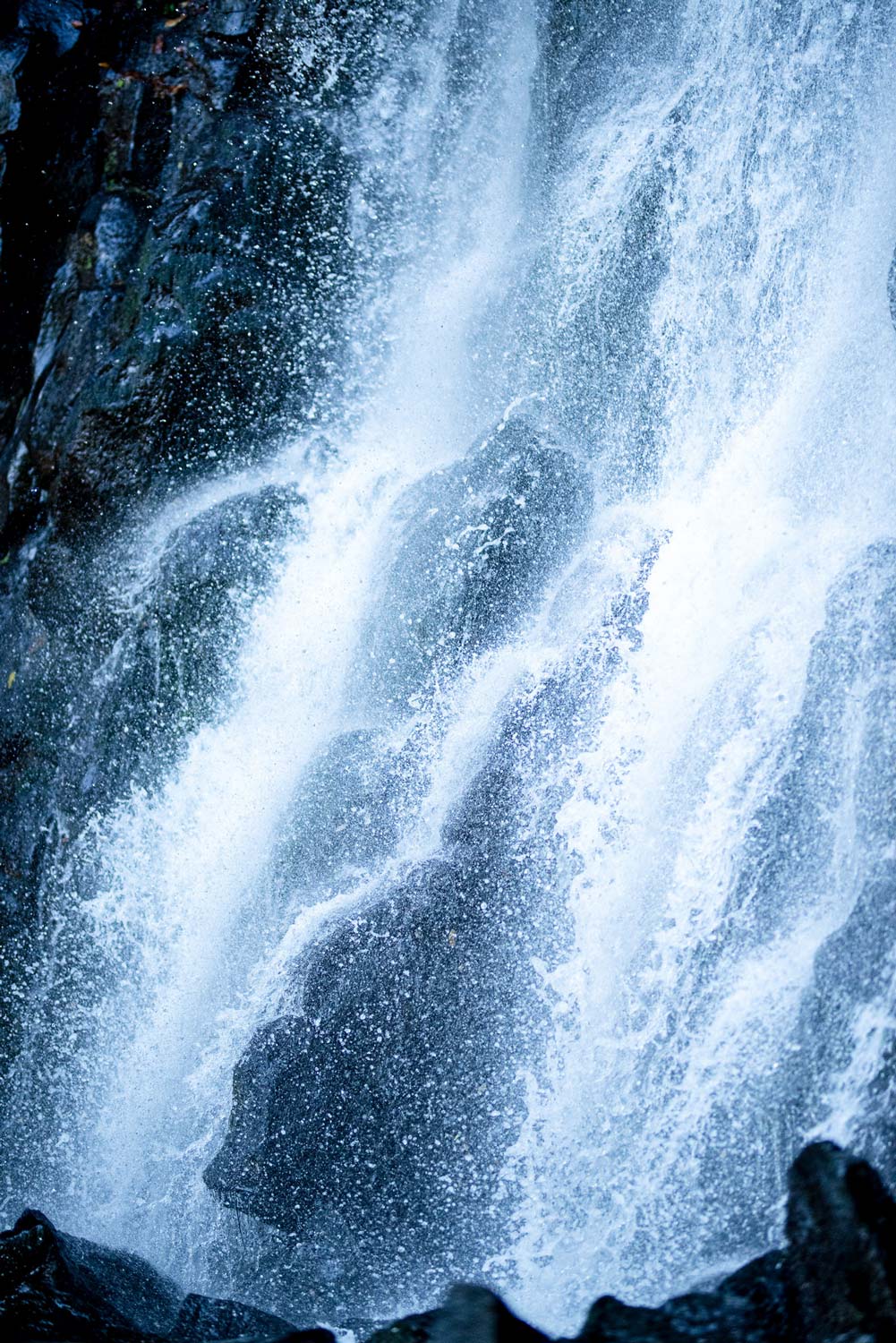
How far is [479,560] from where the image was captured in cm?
466

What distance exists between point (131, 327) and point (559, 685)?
271cm

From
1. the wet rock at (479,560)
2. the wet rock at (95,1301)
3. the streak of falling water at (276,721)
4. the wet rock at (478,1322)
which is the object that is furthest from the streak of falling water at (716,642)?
the wet rock at (95,1301)

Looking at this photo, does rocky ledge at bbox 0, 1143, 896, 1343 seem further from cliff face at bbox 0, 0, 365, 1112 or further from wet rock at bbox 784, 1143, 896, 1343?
cliff face at bbox 0, 0, 365, 1112

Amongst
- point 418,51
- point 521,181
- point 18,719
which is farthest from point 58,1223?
point 418,51

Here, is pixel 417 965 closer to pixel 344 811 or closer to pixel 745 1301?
pixel 344 811

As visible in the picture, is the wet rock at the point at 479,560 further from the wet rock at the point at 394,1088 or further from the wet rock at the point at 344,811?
the wet rock at the point at 394,1088

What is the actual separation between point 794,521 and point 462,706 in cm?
180

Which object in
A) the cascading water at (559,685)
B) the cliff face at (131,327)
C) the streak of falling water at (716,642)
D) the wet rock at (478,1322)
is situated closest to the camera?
the wet rock at (478,1322)

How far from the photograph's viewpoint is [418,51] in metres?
4.64

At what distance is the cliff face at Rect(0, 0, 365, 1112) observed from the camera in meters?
4.52

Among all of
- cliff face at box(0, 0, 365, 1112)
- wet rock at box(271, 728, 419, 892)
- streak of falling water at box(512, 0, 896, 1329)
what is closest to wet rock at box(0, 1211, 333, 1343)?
cliff face at box(0, 0, 365, 1112)

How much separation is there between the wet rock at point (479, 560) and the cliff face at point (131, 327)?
0.79m

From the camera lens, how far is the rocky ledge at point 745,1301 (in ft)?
8.37

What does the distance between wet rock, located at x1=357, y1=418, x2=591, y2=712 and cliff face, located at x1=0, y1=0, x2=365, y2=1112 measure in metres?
0.79
